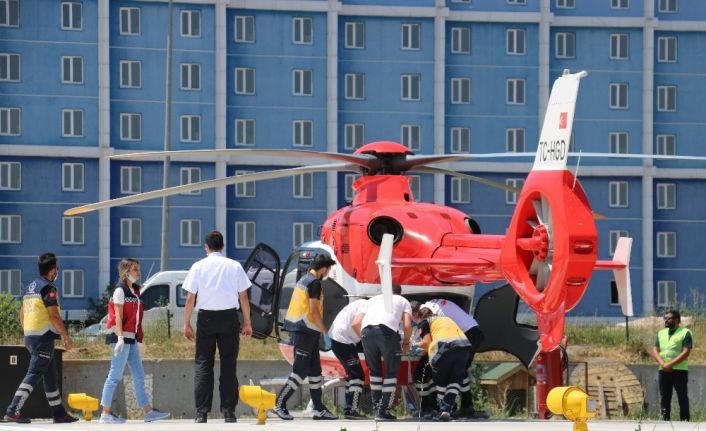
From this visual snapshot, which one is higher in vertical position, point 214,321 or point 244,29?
point 244,29

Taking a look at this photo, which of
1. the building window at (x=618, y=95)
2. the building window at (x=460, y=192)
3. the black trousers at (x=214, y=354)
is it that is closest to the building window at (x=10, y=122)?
the building window at (x=460, y=192)

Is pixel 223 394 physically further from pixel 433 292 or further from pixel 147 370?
pixel 147 370

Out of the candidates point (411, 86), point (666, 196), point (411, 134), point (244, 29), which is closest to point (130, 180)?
point (244, 29)

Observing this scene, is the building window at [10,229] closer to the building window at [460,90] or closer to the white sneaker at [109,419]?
the building window at [460,90]

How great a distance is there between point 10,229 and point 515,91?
74.1 ft

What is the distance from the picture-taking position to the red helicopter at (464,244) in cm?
1852

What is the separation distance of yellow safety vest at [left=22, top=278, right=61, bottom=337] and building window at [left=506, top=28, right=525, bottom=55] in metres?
53.1

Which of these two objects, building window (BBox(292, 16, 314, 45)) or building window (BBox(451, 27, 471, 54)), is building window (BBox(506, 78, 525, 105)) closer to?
building window (BBox(451, 27, 471, 54))

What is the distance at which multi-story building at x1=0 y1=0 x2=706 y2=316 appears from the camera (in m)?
66.6

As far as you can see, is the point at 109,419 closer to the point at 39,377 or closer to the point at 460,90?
the point at 39,377

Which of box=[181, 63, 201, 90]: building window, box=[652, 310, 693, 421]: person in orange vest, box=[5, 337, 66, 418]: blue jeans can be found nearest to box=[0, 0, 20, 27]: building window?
box=[181, 63, 201, 90]: building window

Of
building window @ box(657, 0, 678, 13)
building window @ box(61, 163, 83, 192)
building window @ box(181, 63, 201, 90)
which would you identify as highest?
building window @ box(657, 0, 678, 13)

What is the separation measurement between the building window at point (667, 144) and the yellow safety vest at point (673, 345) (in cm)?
4814

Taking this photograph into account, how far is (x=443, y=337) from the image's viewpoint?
20.1 m
